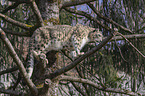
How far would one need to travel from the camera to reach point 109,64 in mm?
2990

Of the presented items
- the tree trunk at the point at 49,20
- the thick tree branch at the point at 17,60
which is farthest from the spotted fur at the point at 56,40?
the tree trunk at the point at 49,20

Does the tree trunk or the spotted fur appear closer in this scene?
the spotted fur

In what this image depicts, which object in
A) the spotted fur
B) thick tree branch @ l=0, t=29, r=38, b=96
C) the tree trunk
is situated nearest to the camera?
thick tree branch @ l=0, t=29, r=38, b=96

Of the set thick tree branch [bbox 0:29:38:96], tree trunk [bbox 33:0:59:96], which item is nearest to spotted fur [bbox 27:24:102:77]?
thick tree branch [bbox 0:29:38:96]

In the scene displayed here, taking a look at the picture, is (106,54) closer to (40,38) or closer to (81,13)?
(81,13)

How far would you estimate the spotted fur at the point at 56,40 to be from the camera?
7.28 ft

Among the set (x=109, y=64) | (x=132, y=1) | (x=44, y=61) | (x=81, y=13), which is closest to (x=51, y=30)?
(x=44, y=61)

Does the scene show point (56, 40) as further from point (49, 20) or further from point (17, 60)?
point (17, 60)

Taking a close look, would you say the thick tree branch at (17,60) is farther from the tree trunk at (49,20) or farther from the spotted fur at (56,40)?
the tree trunk at (49,20)

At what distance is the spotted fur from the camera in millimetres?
2219

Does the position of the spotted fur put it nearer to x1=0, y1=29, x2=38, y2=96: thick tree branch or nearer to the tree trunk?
x1=0, y1=29, x2=38, y2=96: thick tree branch

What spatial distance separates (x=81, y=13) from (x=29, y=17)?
0.82 metres

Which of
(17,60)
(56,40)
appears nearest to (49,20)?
(56,40)

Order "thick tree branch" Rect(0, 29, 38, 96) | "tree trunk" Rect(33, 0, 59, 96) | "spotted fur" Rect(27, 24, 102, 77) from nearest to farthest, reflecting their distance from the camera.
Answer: "thick tree branch" Rect(0, 29, 38, 96)
"spotted fur" Rect(27, 24, 102, 77)
"tree trunk" Rect(33, 0, 59, 96)
